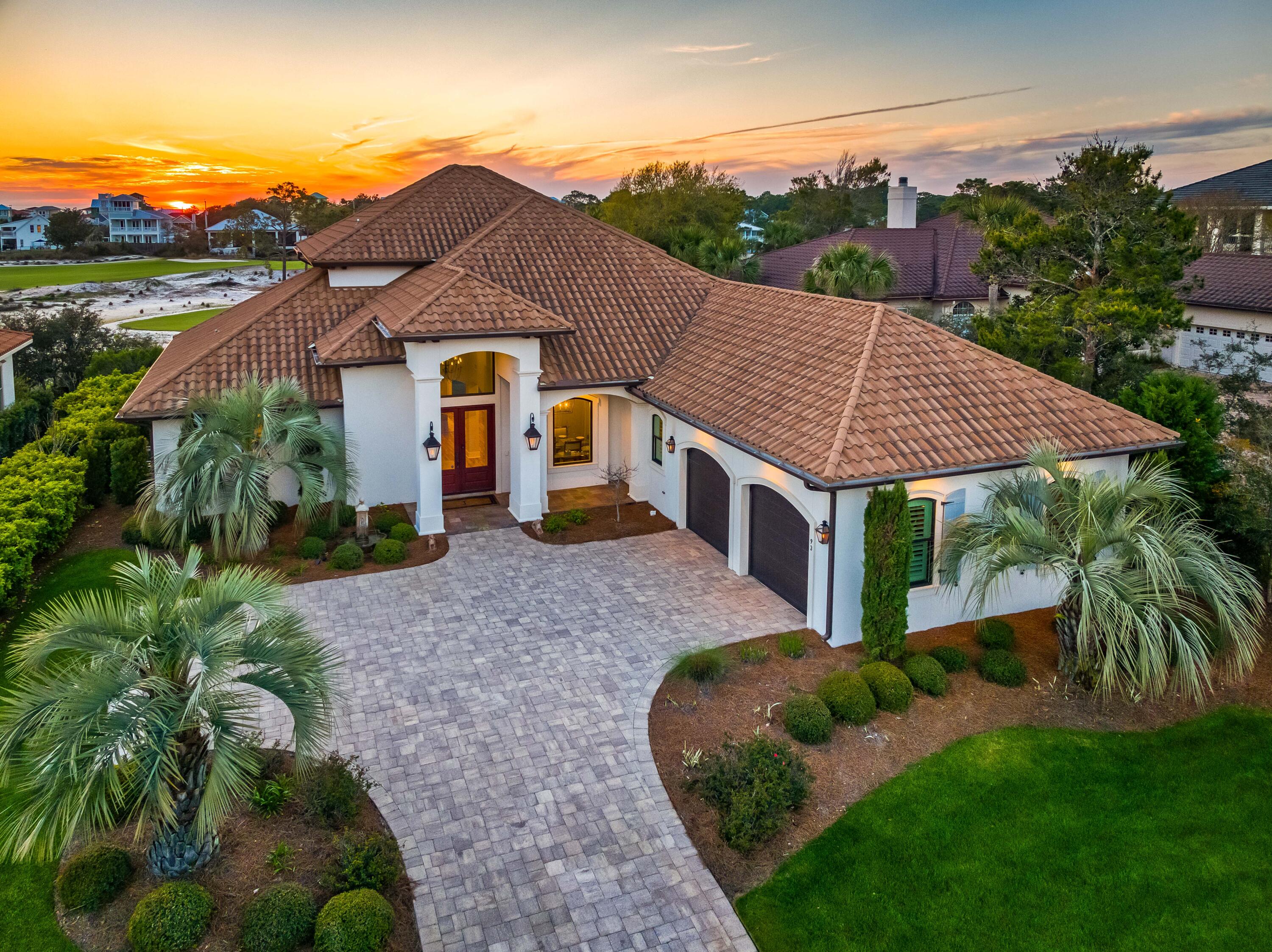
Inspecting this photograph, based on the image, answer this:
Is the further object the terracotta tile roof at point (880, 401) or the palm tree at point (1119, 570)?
the terracotta tile roof at point (880, 401)

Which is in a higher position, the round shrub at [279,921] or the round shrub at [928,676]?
the round shrub at [928,676]

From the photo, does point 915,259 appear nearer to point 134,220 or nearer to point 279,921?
point 279,921

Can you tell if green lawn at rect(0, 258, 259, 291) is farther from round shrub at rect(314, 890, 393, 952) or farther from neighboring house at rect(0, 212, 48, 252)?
round shrub at rect(314, 890, 393, 952)

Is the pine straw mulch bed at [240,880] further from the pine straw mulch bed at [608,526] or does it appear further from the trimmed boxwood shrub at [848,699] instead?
the pine straw mulch bed at [608,526]

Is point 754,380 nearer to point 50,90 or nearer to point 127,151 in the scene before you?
point 50,90

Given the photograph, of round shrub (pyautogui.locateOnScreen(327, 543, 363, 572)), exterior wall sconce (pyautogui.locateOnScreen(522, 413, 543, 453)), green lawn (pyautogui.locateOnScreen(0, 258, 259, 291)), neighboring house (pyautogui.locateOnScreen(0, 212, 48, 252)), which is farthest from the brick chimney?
neighboring house (pyautogui.locateOnScreen(0, 212, 48, 252))

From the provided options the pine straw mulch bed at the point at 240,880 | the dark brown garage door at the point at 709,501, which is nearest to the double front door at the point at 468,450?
the dark brown garage door at the point at 709,501

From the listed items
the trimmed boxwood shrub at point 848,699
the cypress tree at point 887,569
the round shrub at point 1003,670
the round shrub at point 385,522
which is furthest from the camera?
the round shrub at point 385,522

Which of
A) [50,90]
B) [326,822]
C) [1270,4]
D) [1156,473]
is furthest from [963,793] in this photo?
[50,90]
